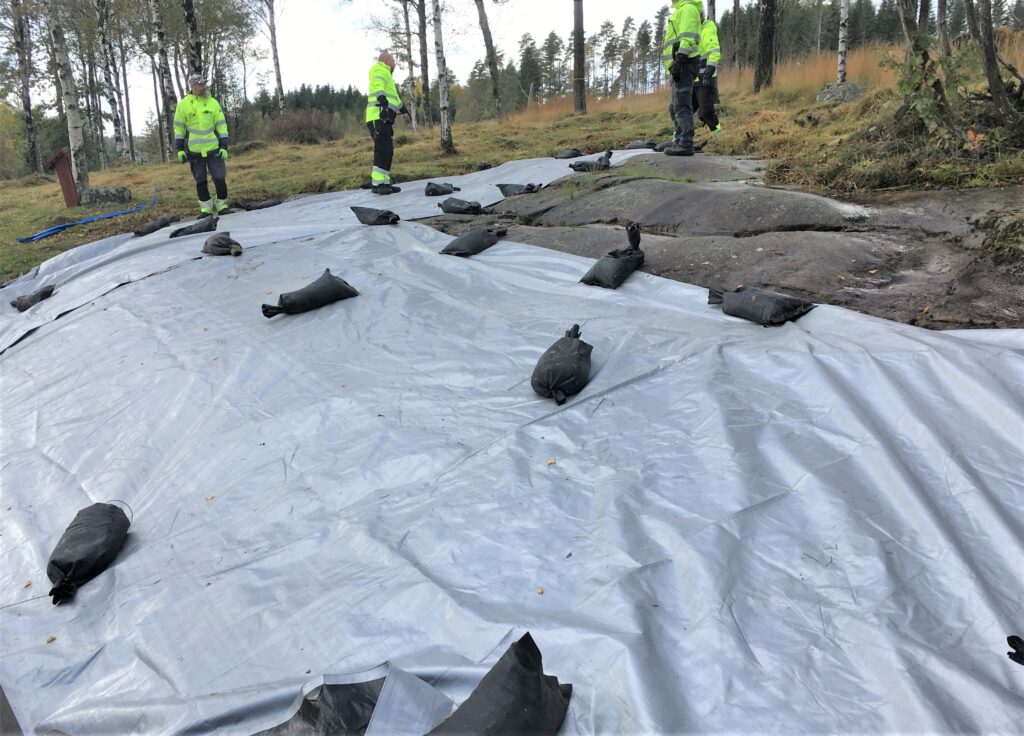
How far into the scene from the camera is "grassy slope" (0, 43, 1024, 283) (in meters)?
4.60

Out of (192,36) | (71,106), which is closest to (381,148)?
(71,106)

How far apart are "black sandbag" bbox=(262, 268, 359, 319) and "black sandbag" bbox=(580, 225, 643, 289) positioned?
142 centimetres

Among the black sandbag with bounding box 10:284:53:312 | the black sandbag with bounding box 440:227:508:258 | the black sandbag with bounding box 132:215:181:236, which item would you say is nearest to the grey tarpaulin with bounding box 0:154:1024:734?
the black sandbag with bounding box 440:227:508:258

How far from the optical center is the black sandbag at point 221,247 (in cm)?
466

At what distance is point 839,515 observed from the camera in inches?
60.2

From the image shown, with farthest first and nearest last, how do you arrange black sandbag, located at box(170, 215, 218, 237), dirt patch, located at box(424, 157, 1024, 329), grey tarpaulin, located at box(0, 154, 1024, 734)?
1. black sandbag, located at box(170, 215, 218, 237)
2. dirt patch, located at box(424, 157, 1024, 329)
3. grey tarpaulin, located at box(0, 154, 1024, 734)

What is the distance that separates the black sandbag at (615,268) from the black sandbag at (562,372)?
100 centimetres

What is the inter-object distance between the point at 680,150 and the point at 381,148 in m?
3.68

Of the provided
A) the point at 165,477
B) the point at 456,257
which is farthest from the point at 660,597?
the point at 456,257

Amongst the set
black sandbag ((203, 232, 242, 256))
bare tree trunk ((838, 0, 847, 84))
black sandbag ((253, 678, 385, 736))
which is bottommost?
black sandbag ((253, 678, 385, 736))

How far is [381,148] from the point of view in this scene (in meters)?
7.43

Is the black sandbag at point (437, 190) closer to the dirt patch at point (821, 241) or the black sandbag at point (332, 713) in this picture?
the dirt patch at point (821, 241)

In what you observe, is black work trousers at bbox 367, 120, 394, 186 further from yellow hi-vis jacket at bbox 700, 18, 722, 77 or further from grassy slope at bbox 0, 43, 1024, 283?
yellow hi-vis jacket at bbox 700, 18, 722, 77

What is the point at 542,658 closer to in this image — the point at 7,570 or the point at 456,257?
the point at 7,570
